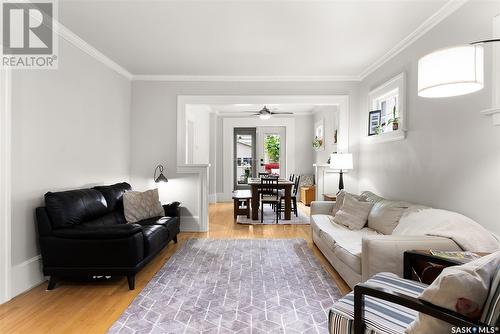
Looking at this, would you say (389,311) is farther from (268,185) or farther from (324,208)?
(268,185)

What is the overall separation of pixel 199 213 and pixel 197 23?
10.1 feet

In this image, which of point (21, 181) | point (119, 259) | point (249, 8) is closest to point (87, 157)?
point (21, 181)

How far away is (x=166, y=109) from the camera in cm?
491

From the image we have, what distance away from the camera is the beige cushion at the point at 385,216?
2990mm

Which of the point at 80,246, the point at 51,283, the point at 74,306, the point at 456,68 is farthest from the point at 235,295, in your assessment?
the point at 456,68

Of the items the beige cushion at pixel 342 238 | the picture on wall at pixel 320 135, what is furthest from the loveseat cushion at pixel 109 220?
the picture on wall at pixel 320 135

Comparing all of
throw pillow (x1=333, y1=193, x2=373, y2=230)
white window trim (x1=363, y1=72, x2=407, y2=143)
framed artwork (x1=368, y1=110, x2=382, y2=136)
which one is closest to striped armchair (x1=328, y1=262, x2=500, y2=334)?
throw pillow (x1=333, y1=193, x2=373, y2=230)

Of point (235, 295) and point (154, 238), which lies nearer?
point (235, 295)

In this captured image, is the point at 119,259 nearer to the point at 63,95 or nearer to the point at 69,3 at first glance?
the point at 63,95

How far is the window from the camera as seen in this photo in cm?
349

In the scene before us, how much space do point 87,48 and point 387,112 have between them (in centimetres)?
431

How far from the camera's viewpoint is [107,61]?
4.09 meters

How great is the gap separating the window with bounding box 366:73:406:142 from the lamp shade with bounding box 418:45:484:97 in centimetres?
206

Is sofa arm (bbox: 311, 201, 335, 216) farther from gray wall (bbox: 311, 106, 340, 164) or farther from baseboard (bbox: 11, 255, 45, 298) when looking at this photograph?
baseboard (bbox: 11, 255, 45, 298)
